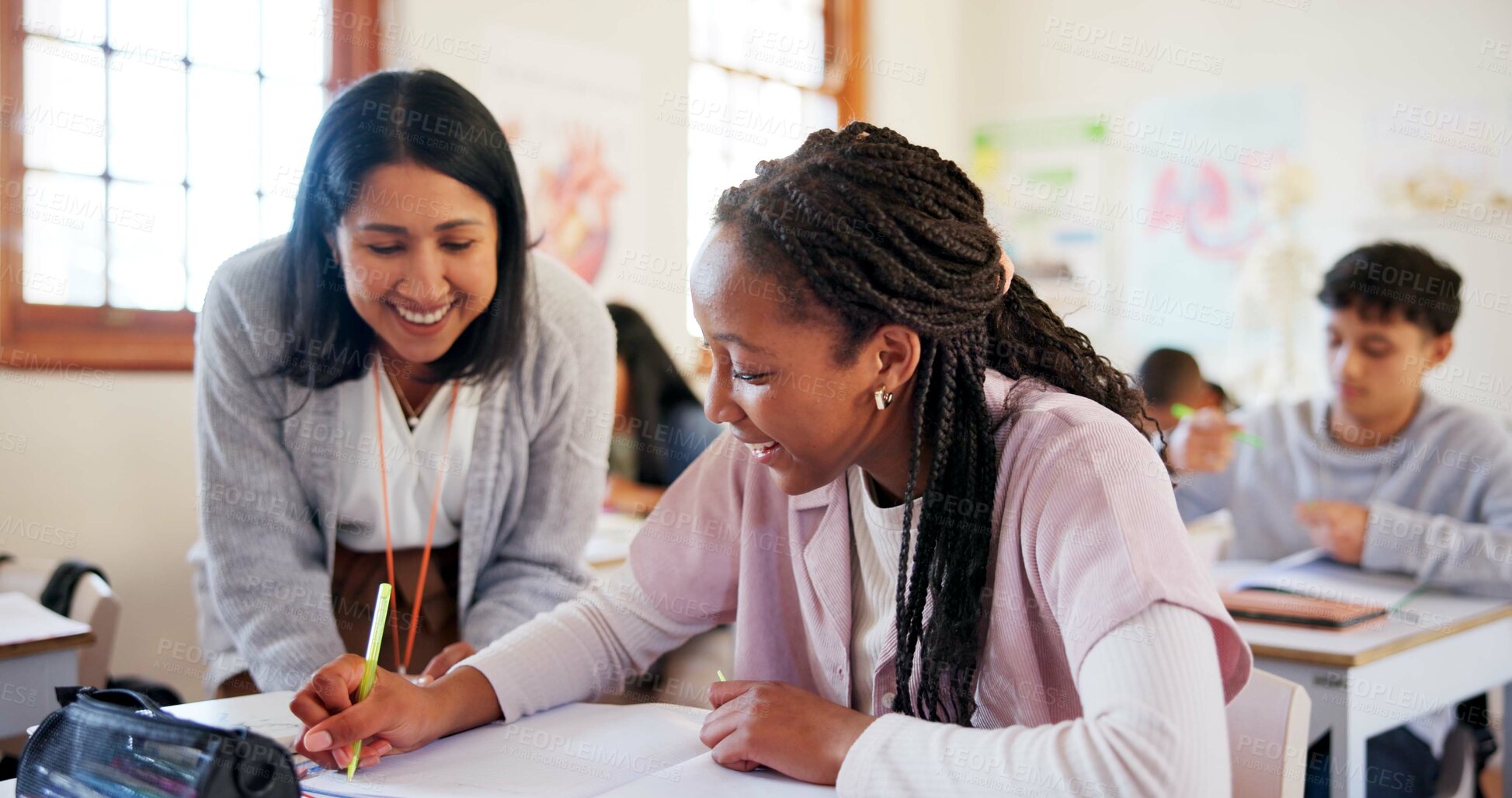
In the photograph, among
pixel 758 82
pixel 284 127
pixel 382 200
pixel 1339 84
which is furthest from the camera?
pixel 758 82

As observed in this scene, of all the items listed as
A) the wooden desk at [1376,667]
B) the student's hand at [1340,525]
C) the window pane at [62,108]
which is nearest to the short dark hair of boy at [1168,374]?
the student's hand at [1340,525]

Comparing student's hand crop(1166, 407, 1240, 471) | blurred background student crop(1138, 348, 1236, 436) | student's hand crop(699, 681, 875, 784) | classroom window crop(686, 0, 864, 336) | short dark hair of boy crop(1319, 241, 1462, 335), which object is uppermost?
classroom window crop(686, 0, 864, 336)

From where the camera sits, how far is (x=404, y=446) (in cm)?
170

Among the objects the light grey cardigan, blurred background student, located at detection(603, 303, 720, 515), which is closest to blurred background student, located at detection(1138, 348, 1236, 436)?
blurred background student, located at detection(603, 303, 720, 515)

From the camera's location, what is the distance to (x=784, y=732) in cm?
100

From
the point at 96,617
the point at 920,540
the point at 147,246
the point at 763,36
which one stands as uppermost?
the point at 763,36

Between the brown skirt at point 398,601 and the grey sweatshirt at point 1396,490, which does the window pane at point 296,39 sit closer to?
the brown skirt at point 398,601

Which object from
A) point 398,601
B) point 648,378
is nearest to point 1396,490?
point 648,378

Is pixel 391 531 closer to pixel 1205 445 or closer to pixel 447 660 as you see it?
pixel 447 660

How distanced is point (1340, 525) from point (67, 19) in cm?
306

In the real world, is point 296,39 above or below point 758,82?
below

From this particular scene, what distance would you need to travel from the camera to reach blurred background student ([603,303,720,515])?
12.1ft

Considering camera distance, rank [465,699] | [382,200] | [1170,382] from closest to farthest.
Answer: [465,699] < [382,200] < [1170,382]

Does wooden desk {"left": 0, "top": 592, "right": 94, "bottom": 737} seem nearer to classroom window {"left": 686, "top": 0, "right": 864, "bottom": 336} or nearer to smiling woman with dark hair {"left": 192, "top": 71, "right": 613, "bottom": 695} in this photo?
smiling woman with dark hair {"left": 192, "top": 71, "right": 613, "bottom": 695}
